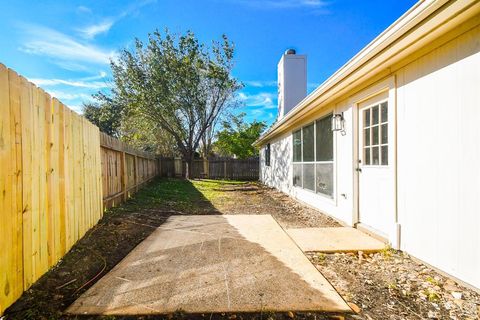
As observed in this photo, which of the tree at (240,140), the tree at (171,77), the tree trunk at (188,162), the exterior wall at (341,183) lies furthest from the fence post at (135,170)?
the tree at (240,140)

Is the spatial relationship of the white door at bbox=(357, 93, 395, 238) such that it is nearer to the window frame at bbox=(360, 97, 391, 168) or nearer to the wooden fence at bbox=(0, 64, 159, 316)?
the window frame at bbox=(360, 97, 391, 168)

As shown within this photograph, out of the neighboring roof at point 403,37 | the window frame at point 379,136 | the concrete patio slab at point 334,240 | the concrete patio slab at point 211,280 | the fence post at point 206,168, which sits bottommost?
the concrete patio slab at point 334,240

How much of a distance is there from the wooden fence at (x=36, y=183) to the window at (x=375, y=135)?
166 inches

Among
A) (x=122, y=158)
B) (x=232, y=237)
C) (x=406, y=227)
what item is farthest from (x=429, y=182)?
(x=122, y=158)

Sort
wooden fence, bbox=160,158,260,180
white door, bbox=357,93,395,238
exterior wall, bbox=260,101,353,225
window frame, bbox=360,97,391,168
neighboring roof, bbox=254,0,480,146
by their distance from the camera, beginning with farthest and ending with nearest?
wooden fence, bbox=160,158,260,180
exterior wall, bbox=260,101,353,225
window frame, bbox=360,97,391,168
white door, bbox=357,93,395,238
neighboring roof, bbox=254,0,480,146

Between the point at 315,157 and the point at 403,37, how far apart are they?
3.61m

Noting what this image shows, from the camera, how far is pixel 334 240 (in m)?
3.45

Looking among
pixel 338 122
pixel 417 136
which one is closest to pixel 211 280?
pixel 417 136

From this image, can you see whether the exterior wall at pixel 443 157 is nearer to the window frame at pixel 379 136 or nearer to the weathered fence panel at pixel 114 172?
the window frame at pixel 379 136

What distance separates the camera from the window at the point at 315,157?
5137mm

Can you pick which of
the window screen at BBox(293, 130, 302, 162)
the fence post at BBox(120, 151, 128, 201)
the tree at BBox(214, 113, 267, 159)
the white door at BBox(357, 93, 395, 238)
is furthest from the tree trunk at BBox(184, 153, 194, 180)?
the white door at BBox(357, 93, 395, 238)

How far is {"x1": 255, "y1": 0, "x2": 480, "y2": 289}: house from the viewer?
211cm

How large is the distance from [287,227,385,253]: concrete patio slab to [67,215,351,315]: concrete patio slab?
268 millimetres

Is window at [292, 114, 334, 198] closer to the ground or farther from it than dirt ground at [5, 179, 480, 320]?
farther from it
